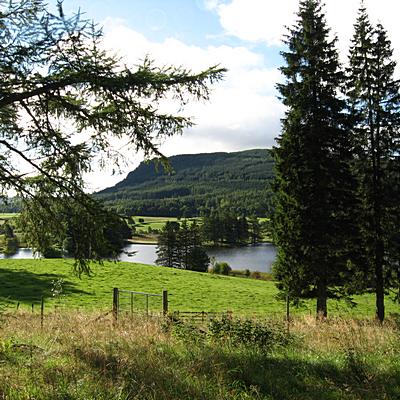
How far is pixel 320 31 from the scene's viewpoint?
18828 millimetres

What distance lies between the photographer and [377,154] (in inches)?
802

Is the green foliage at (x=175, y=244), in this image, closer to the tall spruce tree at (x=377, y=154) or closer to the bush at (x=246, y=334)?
the tall spruce tree at (x=377, y=154)

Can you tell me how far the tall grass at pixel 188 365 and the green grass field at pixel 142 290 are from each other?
20902 mm

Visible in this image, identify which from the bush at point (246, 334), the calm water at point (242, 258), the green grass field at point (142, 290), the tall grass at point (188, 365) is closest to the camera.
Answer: the tall grass at point (188, 365)

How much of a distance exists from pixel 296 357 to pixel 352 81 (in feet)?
55.9

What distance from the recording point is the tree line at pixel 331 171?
18.4 m

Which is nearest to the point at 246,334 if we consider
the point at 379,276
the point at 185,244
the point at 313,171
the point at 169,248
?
the point at 313,171

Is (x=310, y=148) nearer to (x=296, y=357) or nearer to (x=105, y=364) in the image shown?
(x=296, y=357)

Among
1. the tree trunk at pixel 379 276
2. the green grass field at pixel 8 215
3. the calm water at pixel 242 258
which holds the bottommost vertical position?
the calm water at pixel 242 258

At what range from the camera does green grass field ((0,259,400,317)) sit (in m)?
31.1

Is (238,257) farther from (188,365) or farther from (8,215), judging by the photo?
(188,365)

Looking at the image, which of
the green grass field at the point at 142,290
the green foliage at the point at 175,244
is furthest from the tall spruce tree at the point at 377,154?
the green foliage at the point at 175,244

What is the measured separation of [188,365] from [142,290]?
110 feet

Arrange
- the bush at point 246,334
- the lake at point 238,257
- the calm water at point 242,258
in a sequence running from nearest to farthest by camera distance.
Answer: the bush at point 246,334 → the calm water at point 242,258 → the lake at point 238,257
